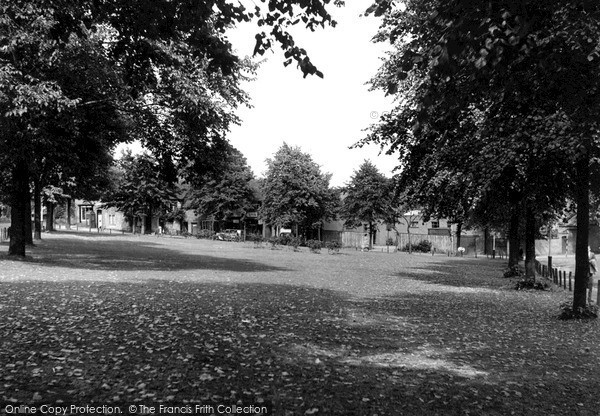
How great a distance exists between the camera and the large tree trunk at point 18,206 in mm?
21484

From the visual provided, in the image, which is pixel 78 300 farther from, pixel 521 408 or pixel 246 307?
pixel 521 408

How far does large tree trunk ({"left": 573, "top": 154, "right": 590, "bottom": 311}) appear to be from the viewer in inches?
484

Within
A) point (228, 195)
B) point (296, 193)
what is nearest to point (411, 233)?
point (296, 193)

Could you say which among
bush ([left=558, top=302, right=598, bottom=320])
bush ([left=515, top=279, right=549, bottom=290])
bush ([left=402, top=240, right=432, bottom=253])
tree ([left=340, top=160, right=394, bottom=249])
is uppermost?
tree ([left=340, top=160, right=394, bottom=249])

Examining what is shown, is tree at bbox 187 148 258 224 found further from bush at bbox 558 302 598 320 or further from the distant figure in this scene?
bush at bbox 558 302 598 320

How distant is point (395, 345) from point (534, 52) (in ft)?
16.9

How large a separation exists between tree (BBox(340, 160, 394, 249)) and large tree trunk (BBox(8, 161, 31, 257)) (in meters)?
38.0

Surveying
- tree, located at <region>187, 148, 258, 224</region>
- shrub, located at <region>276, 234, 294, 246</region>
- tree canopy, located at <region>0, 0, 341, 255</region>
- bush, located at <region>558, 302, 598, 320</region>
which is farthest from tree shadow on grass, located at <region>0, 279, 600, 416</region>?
tree, located at <region>187, 148, 258, 224</region>

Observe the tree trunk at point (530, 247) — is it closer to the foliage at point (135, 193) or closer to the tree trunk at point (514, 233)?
the tree trunk at point (514, 233)

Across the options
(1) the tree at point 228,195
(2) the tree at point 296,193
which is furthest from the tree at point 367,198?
(1) the tree at point 228,195

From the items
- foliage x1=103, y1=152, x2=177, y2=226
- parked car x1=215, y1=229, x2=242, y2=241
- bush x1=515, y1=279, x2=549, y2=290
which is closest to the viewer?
bush x1=515, y1=279, x2=549, y2=290

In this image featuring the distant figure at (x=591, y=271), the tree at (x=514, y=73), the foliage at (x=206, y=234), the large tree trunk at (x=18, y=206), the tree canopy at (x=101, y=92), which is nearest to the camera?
the tree at (x=514, y=73)

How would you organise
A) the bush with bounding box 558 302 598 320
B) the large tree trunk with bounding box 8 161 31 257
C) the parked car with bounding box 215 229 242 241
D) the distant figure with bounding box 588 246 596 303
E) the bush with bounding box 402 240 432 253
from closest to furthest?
the bush with bounding box 558 302 598 320, the distant figure with bounding box 588 246 596 303, the large tree trunk with bounding box 8 161 31 257, the bush with bounding box 402 240 432 253, the parked car with bounding box 215 229 242 241

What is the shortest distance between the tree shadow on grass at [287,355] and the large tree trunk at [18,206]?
9341mm
